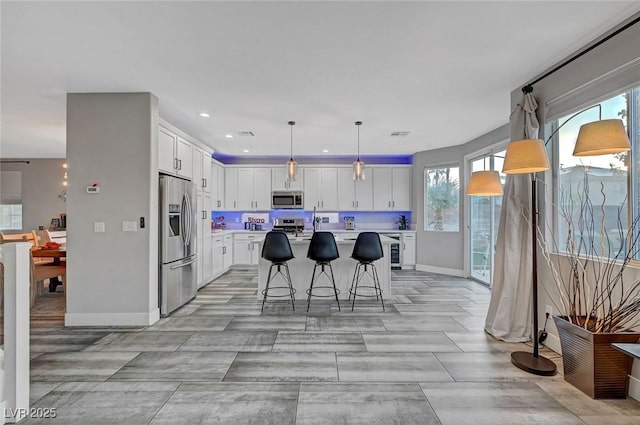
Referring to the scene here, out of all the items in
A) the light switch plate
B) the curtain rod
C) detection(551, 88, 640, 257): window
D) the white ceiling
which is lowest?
the light switch plate

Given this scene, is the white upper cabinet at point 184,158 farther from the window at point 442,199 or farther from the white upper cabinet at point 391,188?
the window at point 442,199

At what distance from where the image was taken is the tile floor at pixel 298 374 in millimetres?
2008

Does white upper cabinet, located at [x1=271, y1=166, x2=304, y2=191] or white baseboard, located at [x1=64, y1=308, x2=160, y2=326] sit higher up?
white upper cabinet, located at [x1=271, y1=166, x2=304, y2=191]

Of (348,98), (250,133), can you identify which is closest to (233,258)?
(250,133)

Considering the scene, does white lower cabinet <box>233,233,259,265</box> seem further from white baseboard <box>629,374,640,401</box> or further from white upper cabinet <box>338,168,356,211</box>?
white baseboard <box>629,374,640,401</box>

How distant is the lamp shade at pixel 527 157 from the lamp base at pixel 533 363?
1.53 metres

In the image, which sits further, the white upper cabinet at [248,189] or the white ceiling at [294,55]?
the white upper cabinet at [248,189]

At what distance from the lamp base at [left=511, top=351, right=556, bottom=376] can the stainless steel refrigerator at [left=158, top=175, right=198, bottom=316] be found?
12.2 ft

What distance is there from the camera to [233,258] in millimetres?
7020

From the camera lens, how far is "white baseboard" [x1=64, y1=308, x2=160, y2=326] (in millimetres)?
3535

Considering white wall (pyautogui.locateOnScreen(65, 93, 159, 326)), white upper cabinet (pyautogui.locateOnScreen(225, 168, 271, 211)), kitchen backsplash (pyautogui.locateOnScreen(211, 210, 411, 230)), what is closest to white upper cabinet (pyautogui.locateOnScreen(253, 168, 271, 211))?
white upper cabinet (pyautogui.locateOnScreen(225, 168, 271, 211))

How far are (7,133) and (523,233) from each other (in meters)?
7.56

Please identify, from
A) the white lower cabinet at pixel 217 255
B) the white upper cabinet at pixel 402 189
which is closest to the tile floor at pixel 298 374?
the white lower cabinet at pixel 217 255

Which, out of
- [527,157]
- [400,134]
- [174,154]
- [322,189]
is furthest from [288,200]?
[527,157]
